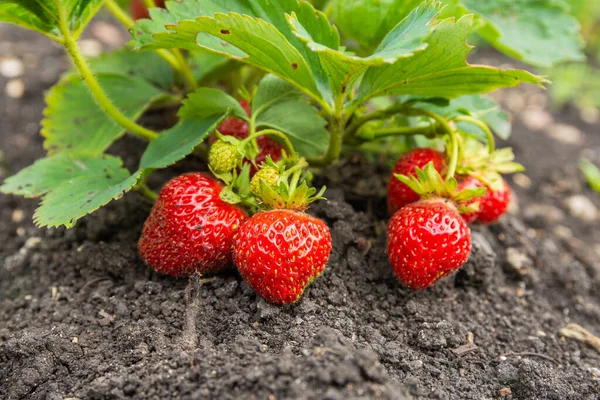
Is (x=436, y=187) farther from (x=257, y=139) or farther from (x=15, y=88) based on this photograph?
(x=15, y=88)

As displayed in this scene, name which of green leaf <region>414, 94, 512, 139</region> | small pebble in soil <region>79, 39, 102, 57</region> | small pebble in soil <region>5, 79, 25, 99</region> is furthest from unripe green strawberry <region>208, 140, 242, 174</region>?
small pebble in soil <region>79, 39, 102, 57</region>

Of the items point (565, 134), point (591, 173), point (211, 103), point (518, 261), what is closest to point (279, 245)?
point (211, 103)

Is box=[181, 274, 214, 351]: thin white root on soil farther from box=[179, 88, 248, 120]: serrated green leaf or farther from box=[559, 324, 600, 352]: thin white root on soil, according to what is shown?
box=[559, 324, 600, 352]: thin white root on soil

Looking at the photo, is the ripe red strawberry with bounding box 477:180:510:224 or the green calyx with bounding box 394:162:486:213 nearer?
the green calyx with bounding box 394:162:486:213

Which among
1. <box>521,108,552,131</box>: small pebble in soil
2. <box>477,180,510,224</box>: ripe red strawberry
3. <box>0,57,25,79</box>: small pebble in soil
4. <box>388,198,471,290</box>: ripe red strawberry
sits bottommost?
<box>521,108,552,131</box>: small pebble in soil

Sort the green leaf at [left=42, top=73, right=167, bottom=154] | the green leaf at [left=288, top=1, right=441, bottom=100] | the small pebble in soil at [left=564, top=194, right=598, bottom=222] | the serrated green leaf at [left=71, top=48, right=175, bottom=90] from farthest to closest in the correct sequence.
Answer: the small pebble in soil at [left=564, top=194, right=598, bottom=222]
the serrated green leaf at [left=71, top=48, right=175, bottom=90]
the green leaf at [left=42, top=73, right=167, bottom=154]
the green leaf at [left=288, top=1, right=441, bottom=100]

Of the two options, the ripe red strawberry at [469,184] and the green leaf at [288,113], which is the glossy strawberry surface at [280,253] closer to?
the green leaf at [288,113]

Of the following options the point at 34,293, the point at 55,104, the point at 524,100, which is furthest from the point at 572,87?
the point at 34,293
